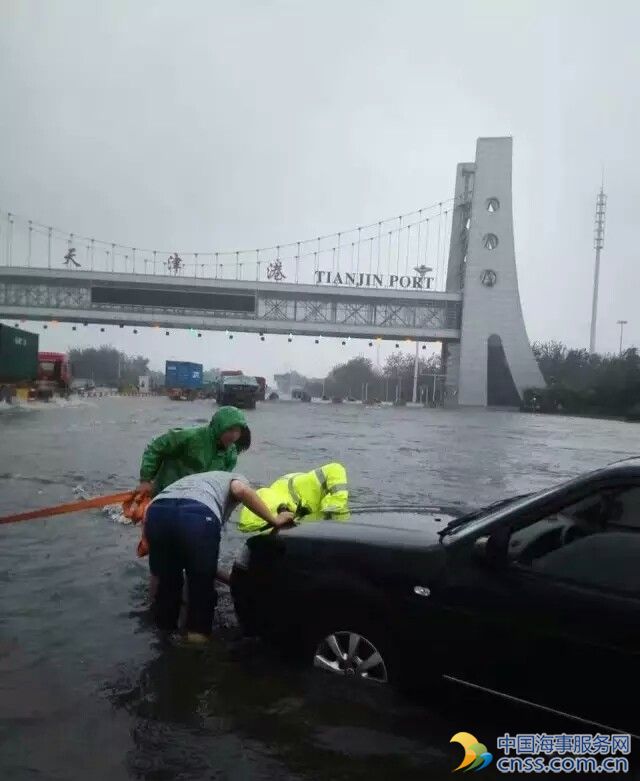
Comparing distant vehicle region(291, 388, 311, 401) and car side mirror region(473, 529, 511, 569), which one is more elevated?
car side mirror region(473, 529, 511, 569)

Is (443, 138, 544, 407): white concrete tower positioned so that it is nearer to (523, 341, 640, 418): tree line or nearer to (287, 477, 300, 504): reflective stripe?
(523, 341, 640, 418): tree line

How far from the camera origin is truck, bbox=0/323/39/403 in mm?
29891

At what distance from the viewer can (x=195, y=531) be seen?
13.0ft

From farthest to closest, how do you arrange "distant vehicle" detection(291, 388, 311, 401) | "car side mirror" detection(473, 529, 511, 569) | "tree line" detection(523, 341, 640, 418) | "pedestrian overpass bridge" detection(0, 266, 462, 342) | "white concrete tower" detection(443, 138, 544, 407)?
"distant vehicle" detection(291, 388, 311, 401)
"white concrete tower" detection(443, 138, 544, 407)
"pedestrian overpass bridge" detection(0, 266, 462, 342)
"tree line" detection(523, 341, 640, 418)
"car side mirror" detection(473, 529, 511, 569)

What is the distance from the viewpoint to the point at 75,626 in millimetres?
4727

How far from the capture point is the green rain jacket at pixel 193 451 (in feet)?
15.4

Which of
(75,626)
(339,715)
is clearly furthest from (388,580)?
(75,626)

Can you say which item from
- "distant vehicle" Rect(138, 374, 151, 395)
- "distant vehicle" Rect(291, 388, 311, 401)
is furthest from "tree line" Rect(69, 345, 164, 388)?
"distant vehicle" Rect(291, 388, 311, 401)

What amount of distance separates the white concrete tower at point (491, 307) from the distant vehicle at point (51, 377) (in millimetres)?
34583

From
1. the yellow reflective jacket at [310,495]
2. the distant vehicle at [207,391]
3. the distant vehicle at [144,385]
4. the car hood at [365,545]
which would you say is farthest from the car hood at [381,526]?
the distant vehicle at [144,385]

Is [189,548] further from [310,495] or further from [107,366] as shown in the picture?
[107,366]

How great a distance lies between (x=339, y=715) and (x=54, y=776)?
1.25 m

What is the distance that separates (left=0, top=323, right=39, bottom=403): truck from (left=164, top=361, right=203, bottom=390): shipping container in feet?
86.1

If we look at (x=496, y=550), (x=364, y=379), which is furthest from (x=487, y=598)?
(x=364, y=379)
